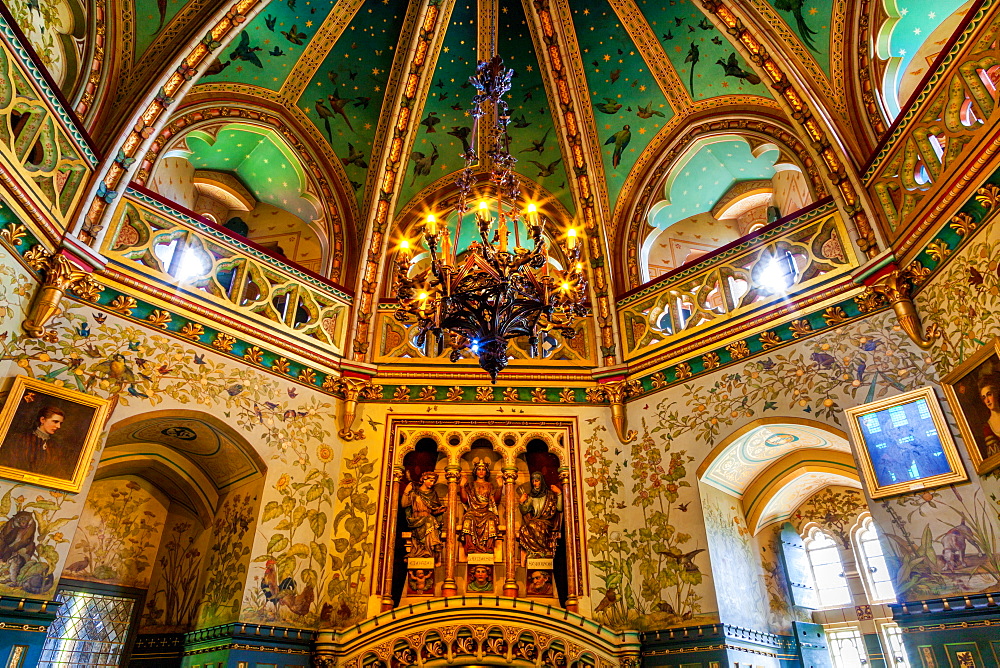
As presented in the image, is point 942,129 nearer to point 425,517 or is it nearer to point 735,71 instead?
point 735,71

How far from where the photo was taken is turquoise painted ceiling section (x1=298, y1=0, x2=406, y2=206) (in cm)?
1040

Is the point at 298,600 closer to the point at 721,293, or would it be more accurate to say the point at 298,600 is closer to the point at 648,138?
the point at 721,293

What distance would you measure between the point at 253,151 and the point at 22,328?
5129 millimetres

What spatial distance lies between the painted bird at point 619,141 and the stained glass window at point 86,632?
992 cm

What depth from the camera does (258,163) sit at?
11.1 meters

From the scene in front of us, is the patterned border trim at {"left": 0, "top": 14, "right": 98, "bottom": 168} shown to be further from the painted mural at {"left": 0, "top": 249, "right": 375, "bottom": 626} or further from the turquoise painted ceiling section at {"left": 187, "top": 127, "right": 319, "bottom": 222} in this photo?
the turquoise painted ceiling section at {"left": 187, "top": 127, "right": 319, "bottom": 222}

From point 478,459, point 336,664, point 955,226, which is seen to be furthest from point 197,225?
point 955,226

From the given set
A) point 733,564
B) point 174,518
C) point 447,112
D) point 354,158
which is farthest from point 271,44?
point 733,564

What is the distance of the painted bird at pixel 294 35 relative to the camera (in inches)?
392

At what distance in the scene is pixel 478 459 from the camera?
9492mm

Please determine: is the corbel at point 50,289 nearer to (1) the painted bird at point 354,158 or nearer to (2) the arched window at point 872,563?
(1) the painted bird at point 354,158

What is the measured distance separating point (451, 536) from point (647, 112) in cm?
727

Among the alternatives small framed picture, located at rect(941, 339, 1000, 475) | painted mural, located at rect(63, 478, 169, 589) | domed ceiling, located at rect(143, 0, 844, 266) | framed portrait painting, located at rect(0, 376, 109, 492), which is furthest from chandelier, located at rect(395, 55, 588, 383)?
painted mural, located at rect(63, 478, 169, 589)

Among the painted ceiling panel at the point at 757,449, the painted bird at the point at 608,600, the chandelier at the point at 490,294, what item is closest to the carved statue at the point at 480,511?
the painted bird at the point at 608,600
